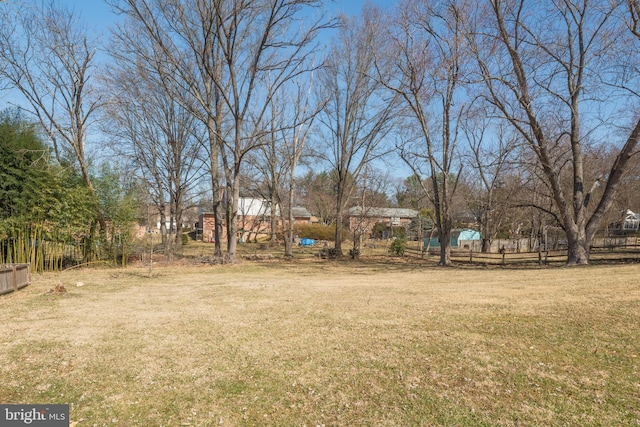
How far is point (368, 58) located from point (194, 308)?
17463 mm

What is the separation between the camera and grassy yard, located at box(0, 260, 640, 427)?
304 centimetres

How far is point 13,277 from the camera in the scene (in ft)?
28.0

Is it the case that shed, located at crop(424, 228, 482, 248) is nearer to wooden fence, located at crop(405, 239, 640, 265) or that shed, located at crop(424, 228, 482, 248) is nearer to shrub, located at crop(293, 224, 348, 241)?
wooden fence, located at crop(405, 239, 640, 265)

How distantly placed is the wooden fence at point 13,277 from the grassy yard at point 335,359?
954mm

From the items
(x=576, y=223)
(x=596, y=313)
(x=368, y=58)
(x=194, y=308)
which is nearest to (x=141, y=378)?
(x=194, y=308)

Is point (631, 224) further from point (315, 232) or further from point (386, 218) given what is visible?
point (315, 232)

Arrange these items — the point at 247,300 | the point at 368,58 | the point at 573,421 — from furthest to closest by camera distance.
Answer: the point at 368,58 < the point at 247,300 < the point at 573,421

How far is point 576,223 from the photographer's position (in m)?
14.0

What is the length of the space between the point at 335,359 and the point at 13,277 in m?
8.54

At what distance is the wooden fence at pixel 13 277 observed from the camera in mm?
8188

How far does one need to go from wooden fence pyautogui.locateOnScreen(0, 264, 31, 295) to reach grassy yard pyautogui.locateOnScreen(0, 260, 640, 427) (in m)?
0.95

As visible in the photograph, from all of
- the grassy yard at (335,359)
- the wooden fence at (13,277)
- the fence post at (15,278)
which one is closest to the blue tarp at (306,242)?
the wooden fence at (13,277)

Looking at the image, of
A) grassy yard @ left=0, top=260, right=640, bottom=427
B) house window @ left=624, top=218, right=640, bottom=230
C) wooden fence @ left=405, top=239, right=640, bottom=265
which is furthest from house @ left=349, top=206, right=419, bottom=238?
house window @ left=624, top=218, right=640, bottom=230

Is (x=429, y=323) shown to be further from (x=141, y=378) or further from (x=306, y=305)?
(x=141, y=378)
